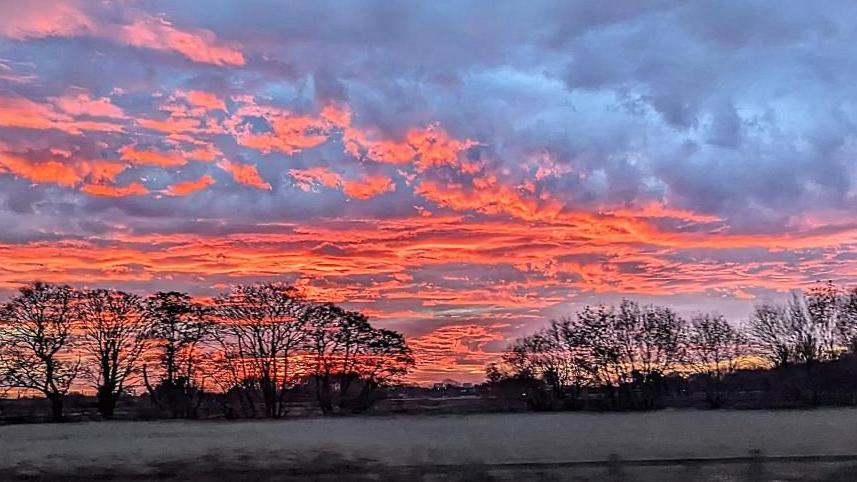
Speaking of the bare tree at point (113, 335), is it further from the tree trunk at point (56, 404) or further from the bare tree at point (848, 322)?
A: the bare tree at point (848, 322)

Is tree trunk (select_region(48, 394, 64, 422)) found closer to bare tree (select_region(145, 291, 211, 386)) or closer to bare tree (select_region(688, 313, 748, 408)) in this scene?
bare tree (select_region(145, 291, 211, 386))

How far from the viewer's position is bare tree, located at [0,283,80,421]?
71562 millimetres

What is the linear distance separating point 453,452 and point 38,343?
5102cm

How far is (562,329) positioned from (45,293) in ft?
139

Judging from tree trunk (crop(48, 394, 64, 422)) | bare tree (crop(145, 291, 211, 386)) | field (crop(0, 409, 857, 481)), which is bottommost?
field (crop(0, 409, 857, 481))

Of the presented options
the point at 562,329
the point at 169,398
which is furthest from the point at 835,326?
the point at 169,398

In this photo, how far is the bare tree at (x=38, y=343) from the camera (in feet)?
235

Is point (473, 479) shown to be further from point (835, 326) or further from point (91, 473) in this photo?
point (835, 326)

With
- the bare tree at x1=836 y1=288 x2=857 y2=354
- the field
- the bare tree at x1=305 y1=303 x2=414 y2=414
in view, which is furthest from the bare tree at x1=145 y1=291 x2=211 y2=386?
the bare tree at x1=836 y1=288 x2=857 y2=354

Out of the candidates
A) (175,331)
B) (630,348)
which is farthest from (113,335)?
(630,348)

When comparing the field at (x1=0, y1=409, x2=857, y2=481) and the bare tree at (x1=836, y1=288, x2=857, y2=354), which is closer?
the field at (x1=0, y1=409, x2=857, y2=481)

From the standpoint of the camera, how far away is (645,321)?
259 feet

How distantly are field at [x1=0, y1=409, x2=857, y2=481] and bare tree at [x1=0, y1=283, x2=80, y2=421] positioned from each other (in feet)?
59.7

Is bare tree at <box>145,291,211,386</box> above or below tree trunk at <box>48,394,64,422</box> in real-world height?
above
